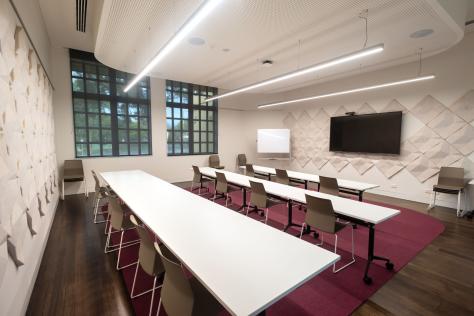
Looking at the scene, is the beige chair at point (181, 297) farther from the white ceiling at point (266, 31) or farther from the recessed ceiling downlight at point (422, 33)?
the recessed ceiling downlight at point (422, 33)

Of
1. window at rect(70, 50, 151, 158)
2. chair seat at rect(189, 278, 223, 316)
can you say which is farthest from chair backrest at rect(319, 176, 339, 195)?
window at rect(70, 50, 151, 158)

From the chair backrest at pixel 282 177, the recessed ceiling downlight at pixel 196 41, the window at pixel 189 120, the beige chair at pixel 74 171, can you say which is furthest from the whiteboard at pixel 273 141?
the beige chair at pixel 74 171

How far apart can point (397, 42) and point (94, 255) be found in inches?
232

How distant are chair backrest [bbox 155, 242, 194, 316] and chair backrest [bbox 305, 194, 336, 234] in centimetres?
180

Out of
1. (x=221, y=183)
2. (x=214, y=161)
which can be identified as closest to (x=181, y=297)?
(x=221, y=183)

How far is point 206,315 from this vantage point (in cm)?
130

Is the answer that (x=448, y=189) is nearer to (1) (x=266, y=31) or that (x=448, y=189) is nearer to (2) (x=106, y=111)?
(1) (x=266, y=31)

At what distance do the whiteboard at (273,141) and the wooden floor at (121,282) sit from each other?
519 centimetres

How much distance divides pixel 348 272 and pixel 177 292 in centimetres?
204

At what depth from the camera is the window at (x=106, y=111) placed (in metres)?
5.67

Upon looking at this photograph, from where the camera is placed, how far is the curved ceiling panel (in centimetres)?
295

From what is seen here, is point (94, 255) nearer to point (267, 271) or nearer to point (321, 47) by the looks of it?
point (267, 271)

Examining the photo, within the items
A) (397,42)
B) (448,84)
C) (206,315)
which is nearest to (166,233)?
(206,315)

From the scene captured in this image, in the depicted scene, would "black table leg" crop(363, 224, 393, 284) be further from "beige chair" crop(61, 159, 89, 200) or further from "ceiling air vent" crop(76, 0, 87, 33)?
"beige chair" crop(61, 159, 89, 200)
